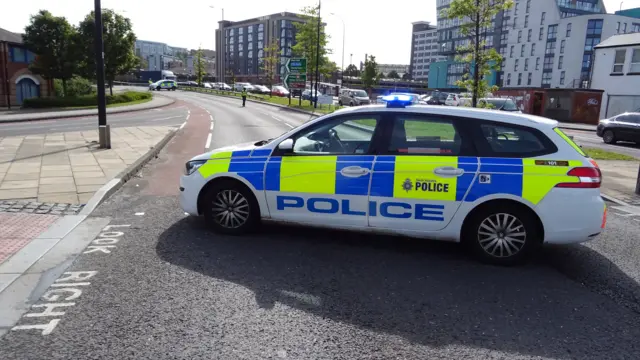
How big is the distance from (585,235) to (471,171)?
1.29 m

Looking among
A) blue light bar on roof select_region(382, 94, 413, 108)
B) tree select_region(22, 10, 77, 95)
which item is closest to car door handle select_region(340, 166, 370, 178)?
blue light bar on roof select_region(382, 94, 413, 108)

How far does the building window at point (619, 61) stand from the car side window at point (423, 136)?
3651 centimetres

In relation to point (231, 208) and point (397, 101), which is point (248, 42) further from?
point (397, 101)

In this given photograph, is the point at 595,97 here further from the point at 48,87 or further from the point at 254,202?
the point at 48,87

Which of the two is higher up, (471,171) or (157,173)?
(471,171)

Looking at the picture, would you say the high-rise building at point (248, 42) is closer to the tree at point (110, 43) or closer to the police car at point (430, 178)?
the tree at point (110, 43)

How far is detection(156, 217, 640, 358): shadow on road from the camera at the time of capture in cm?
354

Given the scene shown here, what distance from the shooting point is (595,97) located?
118 ft

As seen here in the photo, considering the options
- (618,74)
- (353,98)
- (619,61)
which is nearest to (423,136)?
(353,98)

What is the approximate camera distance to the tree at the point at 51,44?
34.9 metres

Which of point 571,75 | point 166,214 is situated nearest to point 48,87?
point 166,214

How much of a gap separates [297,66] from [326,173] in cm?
3394

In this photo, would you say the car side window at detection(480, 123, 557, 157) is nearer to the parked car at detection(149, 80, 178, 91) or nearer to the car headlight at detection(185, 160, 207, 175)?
the car headlight at detection(185, 160, 207, 175)

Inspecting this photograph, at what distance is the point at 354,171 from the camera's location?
201 inches
